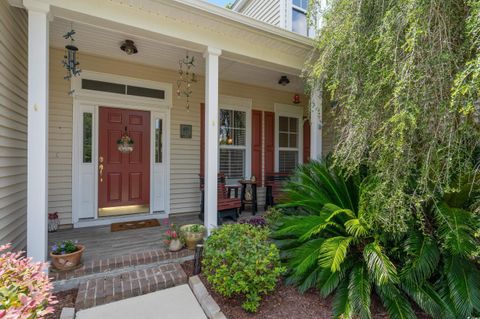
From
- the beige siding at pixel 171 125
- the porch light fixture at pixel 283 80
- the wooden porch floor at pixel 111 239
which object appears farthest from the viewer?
the porch light fixture at pixel 283 80

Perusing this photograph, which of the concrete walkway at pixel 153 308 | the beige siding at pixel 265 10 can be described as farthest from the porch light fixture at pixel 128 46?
the beige siding at pixel 265 10

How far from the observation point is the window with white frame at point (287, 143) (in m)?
6.09

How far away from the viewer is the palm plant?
1.95 meters

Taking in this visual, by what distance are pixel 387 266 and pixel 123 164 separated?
13.4ft

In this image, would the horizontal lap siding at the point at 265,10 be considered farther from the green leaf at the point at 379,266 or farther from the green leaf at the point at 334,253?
the green leaf at the point at 379,266

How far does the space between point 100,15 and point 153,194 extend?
2.94 m

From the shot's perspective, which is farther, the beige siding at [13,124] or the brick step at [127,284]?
the beige siding at [13,124]

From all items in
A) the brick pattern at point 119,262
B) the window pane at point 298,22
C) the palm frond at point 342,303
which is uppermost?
the window pane at point 298,22

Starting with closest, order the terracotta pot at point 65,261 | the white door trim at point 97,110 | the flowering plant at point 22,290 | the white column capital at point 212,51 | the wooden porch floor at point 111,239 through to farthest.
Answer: the flowering plant at point 22,290 < the terracotta pot at point 65,261 < the wooden porch floor at point 111,239 < the white column capital at point 212,51 < the white door trim at point 97,110

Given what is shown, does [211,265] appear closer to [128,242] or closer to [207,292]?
[207,292]

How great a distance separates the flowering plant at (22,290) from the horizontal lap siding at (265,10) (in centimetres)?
592

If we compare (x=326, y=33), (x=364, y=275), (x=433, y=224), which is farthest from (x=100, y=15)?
(x=433, y=224)

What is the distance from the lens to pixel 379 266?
2.04 meters

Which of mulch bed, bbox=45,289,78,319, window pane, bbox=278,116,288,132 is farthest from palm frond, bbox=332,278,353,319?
window pane, bbox=278,116,288,132
